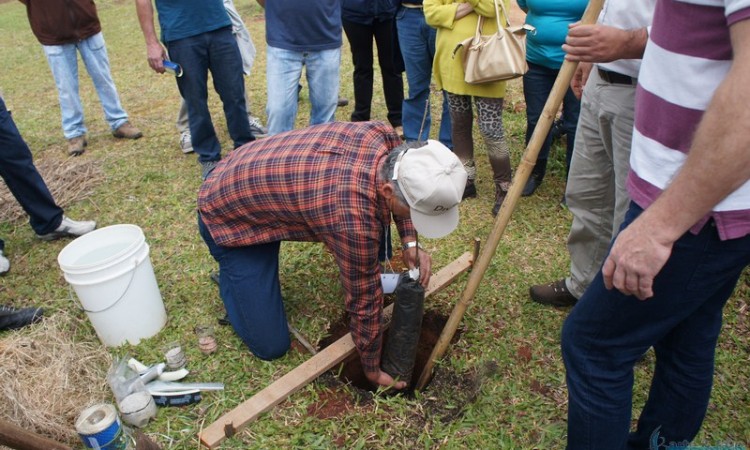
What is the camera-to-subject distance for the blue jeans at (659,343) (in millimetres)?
1389

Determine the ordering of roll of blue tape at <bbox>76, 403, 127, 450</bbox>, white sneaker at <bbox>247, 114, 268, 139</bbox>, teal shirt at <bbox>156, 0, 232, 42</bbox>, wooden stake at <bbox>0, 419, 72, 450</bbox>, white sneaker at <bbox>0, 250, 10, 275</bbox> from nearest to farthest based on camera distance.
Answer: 1. wooden stake at <bbox>0, 419, 72, 450</bbox>
2. roll of blue tape at <bbox>76, 403, 127, 450</bbox>
3. white sneaker at <bbox>0, 250, 10, 275</bbox>
4. teal shirt at <bbox>156, 0, 232, 42</bbox>
5. white sneaker at <bbox>247, 114, 268, 139</bbox>

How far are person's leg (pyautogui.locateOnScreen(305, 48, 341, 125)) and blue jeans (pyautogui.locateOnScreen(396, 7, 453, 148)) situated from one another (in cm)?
55

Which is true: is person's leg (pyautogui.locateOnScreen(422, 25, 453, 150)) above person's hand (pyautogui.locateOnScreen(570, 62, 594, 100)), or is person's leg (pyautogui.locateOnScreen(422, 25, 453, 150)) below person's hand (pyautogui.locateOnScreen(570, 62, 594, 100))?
below

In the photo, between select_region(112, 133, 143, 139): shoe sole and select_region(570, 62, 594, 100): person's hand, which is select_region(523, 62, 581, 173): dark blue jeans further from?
select_region(112, 133, 143, 139): shoe sole

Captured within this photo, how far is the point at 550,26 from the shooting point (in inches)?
132

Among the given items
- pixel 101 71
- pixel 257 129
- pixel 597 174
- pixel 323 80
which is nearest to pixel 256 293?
pixel 597 174

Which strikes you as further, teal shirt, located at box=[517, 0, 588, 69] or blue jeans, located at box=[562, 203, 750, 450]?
teal shirt, located at box=[517, 0, 588, 69]

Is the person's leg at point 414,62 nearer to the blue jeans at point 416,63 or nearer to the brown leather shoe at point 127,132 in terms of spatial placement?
the blue jeans at point 416,63

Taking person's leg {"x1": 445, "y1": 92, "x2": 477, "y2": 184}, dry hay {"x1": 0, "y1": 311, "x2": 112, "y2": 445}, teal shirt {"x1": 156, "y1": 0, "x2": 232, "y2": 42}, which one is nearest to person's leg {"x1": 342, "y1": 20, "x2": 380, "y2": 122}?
teal shirt {"x1": 156, "y1": 0, "x2": 232, "y2": 42}

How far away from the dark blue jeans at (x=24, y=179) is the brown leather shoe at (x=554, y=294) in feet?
10.8

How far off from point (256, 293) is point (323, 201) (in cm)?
78

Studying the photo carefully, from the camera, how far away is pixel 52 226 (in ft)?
12.5

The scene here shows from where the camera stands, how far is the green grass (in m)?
2.39

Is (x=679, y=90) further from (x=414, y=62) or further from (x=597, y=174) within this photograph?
(x=414, y=62)
